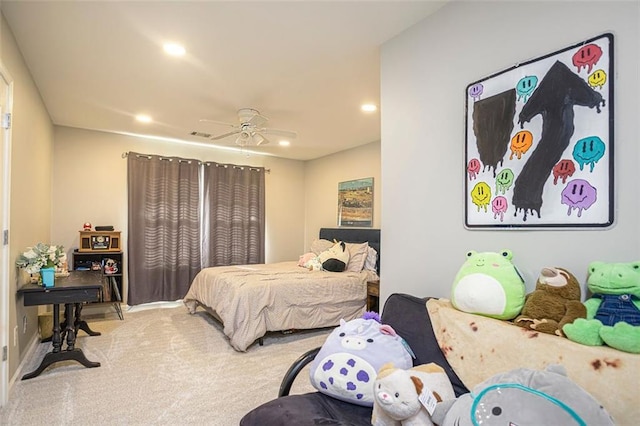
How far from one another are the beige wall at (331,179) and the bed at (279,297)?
1.19m

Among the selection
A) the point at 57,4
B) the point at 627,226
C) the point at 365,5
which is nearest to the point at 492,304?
the point at 627,226

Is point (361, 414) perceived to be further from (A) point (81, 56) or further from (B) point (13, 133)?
(A) point (81, 56)

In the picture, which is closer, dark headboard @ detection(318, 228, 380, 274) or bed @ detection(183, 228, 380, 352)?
bed @ detection(183, 228, 380, 352)

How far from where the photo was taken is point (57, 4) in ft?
6.61

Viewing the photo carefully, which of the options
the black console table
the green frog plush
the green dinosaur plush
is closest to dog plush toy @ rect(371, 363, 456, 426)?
the green frog plush

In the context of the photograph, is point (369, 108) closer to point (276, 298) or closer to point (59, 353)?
point (276, 298)

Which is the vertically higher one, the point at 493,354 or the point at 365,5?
the point at 365,5

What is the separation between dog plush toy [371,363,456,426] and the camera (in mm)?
1209

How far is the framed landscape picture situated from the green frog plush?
3.56 meters

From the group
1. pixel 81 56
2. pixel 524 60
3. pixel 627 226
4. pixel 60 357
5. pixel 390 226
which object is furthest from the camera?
pixel 60 357

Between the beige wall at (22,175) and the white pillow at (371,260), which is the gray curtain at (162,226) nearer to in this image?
the beige wall at (22,175)

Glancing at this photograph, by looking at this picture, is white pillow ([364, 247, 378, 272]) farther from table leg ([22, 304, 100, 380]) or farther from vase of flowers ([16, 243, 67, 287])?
vase of flowers ([16, 243, 67, 287])

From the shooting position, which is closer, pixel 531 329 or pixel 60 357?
pixel 531 329

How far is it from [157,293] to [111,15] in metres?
3.98
